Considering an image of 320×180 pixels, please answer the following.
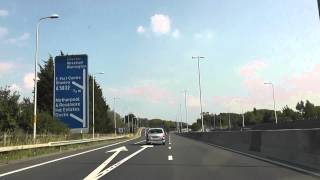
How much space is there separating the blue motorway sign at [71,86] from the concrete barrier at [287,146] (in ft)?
55.3

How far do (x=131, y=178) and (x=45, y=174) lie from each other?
10.6ft

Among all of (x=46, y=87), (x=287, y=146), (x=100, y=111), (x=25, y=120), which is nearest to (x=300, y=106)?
(x=100, y=111)

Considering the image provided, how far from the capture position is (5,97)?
4847 cm

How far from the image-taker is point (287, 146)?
19.8 m

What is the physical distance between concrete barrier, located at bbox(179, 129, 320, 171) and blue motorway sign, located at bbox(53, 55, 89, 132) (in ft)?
55.3

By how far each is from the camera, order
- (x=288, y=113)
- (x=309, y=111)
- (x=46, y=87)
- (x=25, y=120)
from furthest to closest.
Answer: (x=288, y=113) → (x=309, y=111) → (x=46, y=87) → (x=25, y=120)

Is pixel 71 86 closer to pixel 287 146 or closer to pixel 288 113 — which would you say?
pixel 287 146

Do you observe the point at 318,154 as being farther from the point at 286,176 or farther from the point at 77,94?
the point at 77,94

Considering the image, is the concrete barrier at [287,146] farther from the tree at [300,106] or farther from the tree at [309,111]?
the tree at [300,106]

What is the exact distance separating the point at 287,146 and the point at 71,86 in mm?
25982

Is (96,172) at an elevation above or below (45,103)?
below

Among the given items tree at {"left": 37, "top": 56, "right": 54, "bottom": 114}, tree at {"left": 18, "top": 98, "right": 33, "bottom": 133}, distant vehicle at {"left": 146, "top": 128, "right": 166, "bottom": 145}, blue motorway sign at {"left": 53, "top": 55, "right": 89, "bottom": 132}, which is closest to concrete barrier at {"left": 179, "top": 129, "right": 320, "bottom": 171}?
distant vehicle at {"left": 146, "top": 128, "right": 166, "bottom": 145}

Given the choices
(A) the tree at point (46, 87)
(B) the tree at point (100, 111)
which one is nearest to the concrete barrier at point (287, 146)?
(A) the tree at point (46, 87)

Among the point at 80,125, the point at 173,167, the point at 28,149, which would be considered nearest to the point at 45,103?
the point at 80,125
